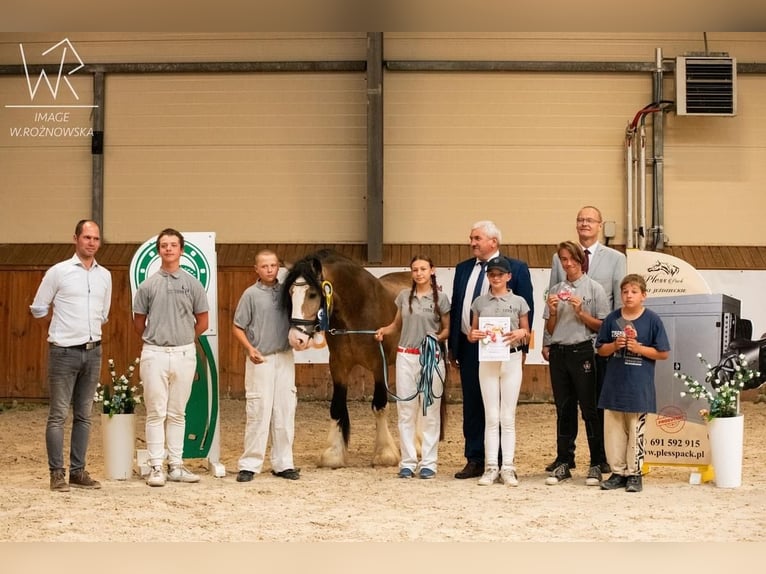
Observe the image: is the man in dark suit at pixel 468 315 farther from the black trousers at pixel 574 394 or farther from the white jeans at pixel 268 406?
the white jeans at pixel 268 406

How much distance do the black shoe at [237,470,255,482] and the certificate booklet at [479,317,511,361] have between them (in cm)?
159

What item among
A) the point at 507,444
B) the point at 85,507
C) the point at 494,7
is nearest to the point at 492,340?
the point at 507,444

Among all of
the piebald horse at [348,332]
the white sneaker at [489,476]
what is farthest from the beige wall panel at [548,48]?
the white sneaker at [489,476]

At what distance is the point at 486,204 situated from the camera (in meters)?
10.2

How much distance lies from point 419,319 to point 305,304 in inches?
26.9

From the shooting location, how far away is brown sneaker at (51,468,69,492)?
4918mm

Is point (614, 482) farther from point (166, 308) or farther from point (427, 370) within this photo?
point (166, 308)

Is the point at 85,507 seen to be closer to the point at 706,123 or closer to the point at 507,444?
the point at 507,444

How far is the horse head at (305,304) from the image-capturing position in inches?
205

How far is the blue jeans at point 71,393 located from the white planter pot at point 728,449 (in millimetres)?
3470

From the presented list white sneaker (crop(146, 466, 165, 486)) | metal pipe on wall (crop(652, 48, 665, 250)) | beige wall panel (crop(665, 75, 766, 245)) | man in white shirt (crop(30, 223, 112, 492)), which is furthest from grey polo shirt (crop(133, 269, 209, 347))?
beige wall panel (crop(665, 75, 766, 245))

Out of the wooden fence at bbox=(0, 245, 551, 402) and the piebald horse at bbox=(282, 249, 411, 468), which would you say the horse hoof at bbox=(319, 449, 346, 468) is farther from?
the wooden fence at bbox=(0, 245, 551, 402)

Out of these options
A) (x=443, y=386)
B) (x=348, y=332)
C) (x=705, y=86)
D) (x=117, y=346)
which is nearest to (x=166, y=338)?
(x=348, y=332)

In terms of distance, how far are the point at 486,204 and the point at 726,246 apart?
8.99 ft
